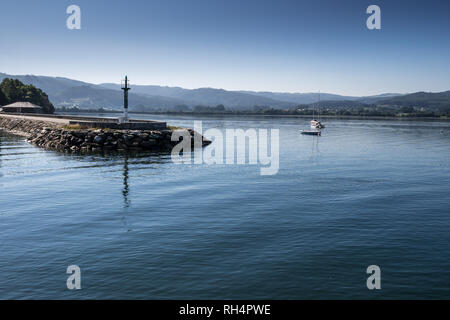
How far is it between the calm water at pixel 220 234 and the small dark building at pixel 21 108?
3252 inches

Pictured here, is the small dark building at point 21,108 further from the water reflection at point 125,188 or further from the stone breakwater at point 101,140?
the water reflection at point 125,188

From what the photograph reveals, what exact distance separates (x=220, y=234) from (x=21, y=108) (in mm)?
117553

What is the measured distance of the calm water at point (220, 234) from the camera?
14.1 meters

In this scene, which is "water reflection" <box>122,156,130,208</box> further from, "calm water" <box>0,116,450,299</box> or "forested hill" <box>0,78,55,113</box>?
"forested hill" <box>0,78,55,113</box>

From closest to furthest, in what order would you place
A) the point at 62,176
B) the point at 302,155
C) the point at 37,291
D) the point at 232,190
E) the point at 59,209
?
the point at 37,291 → the point at 59,209 → the point at 232,190 → the point at 62,176 → the point at 302,155

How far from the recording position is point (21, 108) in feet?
384

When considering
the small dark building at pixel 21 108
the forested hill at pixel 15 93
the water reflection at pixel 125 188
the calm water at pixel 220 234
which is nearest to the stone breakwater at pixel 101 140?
the water reflection at pixel 125 188

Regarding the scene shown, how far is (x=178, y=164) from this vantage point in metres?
45.1

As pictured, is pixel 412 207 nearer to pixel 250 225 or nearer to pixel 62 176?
pixel 250 225

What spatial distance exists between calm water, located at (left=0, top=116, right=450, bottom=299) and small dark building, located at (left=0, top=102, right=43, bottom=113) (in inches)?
3252

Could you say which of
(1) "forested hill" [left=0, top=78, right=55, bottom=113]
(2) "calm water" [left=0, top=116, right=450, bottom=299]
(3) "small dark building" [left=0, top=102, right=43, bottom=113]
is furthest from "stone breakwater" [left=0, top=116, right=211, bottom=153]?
(1) "forested hill" [left=0, top=78, right=55, bottom=113]

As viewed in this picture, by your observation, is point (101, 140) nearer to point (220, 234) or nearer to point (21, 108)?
point (220, 234)
